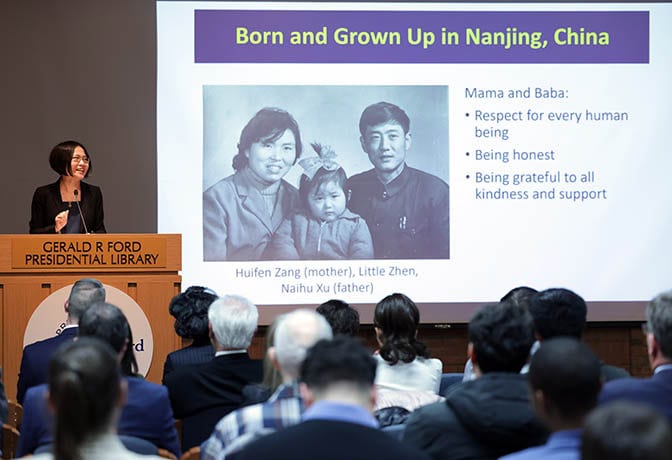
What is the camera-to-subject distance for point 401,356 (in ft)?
12.7

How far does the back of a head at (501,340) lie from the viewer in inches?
101

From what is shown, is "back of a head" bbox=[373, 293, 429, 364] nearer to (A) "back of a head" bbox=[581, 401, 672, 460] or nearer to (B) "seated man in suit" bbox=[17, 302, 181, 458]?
(B) "seated man in suit" bbox=[17, 302, 181, 458]

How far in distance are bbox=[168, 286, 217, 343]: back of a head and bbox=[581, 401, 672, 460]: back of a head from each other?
2880 millimetres

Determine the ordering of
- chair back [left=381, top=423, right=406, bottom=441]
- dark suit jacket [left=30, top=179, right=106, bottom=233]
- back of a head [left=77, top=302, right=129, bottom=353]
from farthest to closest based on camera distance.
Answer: dark suit jacket [left=30, top=179, right=106, bottom=233]
back of a head [left=77, top=302, right=129, bottom=353]
chair back [left=381, top=423, right=406, bottom=441]

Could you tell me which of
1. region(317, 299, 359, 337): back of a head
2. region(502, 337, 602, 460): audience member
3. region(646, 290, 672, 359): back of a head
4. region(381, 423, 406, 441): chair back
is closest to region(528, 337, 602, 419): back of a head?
region(502, 337, 602, 460): audience member

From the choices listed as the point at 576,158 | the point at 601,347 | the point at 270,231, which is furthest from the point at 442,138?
the point at 601,347

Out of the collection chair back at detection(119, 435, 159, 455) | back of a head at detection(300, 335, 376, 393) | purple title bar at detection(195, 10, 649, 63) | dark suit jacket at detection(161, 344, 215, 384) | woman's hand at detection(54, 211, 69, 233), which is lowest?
chair back at detection(119, 435, 159, 455)

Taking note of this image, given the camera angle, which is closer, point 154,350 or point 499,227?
point 154,350

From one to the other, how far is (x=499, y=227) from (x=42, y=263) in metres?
3.25

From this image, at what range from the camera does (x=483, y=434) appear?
2432mm

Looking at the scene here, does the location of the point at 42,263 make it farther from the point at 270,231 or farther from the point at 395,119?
the point at 395,119

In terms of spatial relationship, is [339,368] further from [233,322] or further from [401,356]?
[401,356]

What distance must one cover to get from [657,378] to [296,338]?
1.02 metres

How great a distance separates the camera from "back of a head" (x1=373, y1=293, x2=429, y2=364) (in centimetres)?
391
